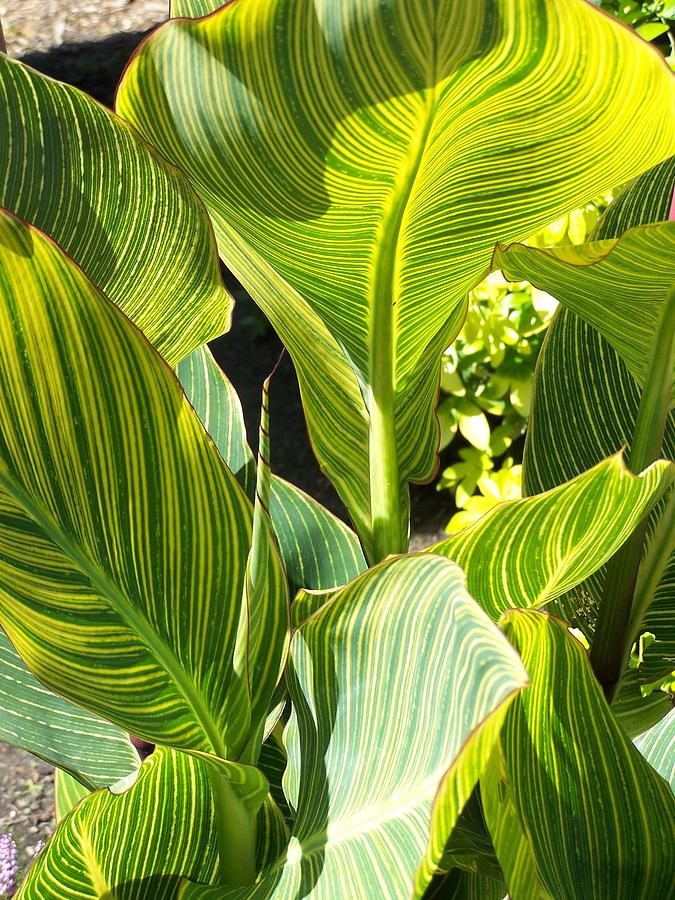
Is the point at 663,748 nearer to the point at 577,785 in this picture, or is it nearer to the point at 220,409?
the point at 577,785

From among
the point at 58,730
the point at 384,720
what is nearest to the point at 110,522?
the point at 384,720

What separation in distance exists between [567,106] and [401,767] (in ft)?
0.98

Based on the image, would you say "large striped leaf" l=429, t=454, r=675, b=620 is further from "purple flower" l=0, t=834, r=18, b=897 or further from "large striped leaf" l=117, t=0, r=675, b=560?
"purple flower" l=0, t=834, r=18, b=897

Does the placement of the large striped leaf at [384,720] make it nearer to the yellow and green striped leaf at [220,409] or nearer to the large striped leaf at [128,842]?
the large striped leaf at [128,842]

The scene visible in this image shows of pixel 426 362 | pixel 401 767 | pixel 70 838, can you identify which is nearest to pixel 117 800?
pixel 70 838

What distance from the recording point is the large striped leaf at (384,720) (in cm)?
33

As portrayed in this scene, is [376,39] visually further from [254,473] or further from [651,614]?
[651,614]

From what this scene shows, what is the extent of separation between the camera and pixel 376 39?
33cm

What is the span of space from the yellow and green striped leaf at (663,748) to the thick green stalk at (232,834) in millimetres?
281

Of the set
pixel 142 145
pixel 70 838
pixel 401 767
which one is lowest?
pixel 70 838

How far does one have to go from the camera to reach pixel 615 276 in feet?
1.50

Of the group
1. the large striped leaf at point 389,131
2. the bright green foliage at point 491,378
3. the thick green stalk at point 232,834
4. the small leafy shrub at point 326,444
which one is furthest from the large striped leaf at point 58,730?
the bright green foliage at point 491,378

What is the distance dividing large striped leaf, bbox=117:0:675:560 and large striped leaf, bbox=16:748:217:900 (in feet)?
0.97

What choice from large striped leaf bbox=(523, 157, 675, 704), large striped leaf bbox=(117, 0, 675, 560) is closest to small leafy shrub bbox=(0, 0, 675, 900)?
large striped leaf bbox=(117, 0, 675, 560)
